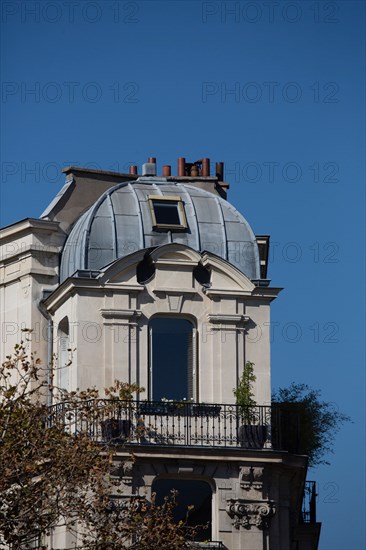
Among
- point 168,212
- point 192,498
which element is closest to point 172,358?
point 192,498

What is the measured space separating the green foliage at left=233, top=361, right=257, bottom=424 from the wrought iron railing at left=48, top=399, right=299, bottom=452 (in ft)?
0.08

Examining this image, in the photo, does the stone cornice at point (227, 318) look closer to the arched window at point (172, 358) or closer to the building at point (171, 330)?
the building at point (171, 330)

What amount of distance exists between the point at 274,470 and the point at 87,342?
5459 millimetres

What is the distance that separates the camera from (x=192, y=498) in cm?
5072

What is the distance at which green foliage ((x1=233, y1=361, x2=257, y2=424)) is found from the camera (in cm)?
5106

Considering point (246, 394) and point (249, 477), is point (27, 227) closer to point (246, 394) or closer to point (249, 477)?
point (246, 394)

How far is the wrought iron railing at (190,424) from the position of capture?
1954 inches

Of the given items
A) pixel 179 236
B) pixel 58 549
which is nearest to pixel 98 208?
pixel 179 236

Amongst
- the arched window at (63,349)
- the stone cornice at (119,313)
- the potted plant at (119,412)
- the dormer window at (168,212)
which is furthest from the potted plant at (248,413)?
the arched window at (63,349)

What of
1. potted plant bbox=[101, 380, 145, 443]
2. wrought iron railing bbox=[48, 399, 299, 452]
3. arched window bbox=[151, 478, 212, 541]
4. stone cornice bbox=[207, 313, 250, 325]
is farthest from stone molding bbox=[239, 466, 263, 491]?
stone cornice bbox=[207, 313, 250, 325]

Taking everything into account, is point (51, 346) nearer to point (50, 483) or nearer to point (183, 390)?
point (183, 390)

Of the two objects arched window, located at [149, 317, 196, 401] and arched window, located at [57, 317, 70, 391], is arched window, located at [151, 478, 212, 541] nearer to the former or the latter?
arched window, located at [149, 317, 196, 401]

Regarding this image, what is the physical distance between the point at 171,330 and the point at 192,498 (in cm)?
430

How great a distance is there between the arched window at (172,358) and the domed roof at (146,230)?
2.00 m
